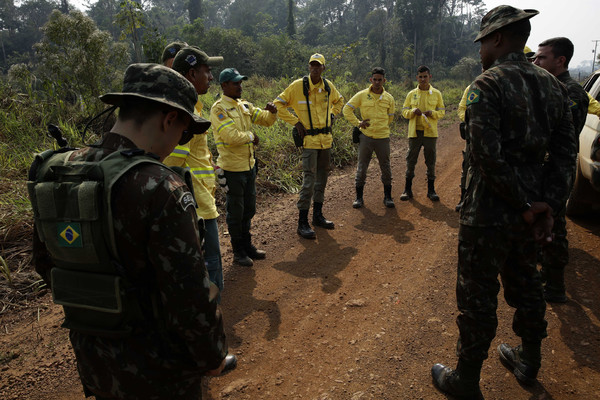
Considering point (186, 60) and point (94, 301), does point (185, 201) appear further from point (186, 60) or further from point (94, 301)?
point (186, 60)

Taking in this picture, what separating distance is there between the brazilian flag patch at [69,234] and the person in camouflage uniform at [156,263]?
13cm

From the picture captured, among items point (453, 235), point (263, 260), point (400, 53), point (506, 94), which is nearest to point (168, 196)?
point (506, 94)

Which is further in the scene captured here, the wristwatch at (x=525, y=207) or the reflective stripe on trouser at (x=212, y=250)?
the reflective stripe on trouser at (x=212, y=250)

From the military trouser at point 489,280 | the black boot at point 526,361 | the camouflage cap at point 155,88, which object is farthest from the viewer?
the black boot at point 526,361

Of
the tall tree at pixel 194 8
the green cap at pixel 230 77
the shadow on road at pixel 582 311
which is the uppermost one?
the tall tree at pixel 194 8

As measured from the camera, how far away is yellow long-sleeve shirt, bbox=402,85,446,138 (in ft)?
20.5

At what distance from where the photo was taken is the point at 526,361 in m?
2.55

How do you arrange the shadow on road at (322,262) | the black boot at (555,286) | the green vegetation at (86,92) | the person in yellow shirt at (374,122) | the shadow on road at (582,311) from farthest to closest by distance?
the person in yellow shirt at (374,122) → the green vegetation at (86,92) → the shadow on road at (322,262) → the black boot at (555,286) → the shadow on road at (582,311)

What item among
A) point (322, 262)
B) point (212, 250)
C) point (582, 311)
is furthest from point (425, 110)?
point (212, 250)

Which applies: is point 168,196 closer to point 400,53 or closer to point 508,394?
point 508,394

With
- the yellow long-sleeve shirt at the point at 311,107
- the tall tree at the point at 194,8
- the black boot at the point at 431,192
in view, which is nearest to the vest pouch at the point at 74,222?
the yellow long-sleeve shirt at the point at 311,107

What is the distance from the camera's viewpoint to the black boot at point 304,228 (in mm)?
5148

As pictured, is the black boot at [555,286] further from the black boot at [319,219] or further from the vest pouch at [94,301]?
the vest pouch at [94,301]

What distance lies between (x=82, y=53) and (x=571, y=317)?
9.12 meters
